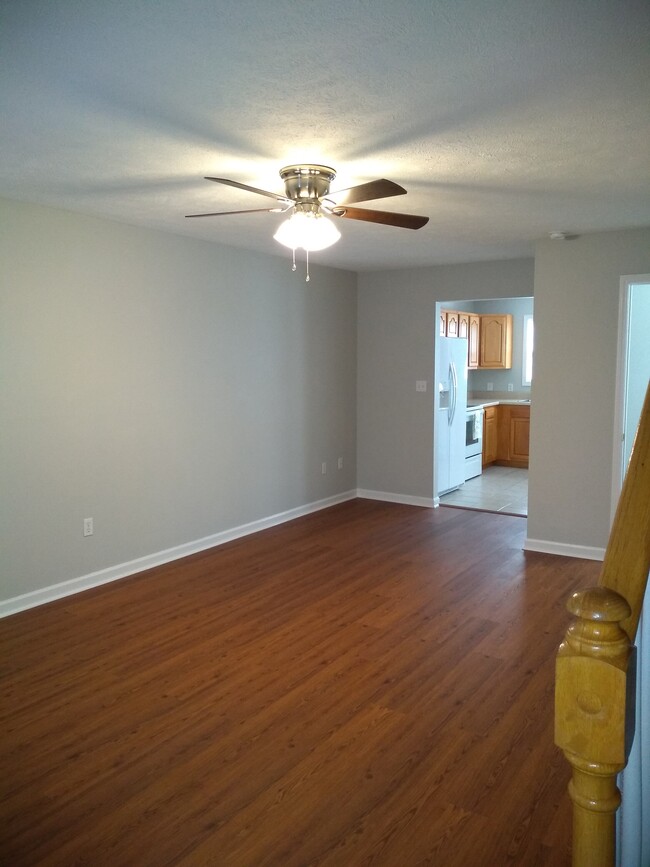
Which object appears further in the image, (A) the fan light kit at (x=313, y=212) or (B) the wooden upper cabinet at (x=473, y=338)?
(B) the wooden upper cabinet at (x=473, y=338)

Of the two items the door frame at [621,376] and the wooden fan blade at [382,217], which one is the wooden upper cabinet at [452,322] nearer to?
the door frame at [621,376]

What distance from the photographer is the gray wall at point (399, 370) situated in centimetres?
648

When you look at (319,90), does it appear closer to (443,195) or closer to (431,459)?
(443,195)

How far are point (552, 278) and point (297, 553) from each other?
9.69 feet

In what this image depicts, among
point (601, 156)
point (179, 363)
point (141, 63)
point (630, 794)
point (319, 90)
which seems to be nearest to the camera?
point (630, 794)

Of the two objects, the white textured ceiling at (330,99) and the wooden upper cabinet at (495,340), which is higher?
the white textured ceiling at (330,99)

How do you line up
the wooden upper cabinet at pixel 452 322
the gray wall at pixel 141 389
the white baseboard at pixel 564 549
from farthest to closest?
the wooden upper cabinet at pixel 452 322 < the white baseboard at pixel 564 549 < the gray wall at pixel 141 389

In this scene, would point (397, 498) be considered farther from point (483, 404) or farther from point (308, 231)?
point (308, 231)

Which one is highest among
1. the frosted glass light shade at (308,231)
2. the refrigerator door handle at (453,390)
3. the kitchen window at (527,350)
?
the frosted glass light shade at (308,231)

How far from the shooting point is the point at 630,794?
1.02 m

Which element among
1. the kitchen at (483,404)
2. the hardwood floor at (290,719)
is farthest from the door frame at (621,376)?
the kitchen at (483,404)

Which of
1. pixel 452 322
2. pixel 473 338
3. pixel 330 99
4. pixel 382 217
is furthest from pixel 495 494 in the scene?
pixel 330 99

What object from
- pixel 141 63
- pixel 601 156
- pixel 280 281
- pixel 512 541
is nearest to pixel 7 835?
pixel 141 63

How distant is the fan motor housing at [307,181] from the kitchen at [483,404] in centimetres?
374
